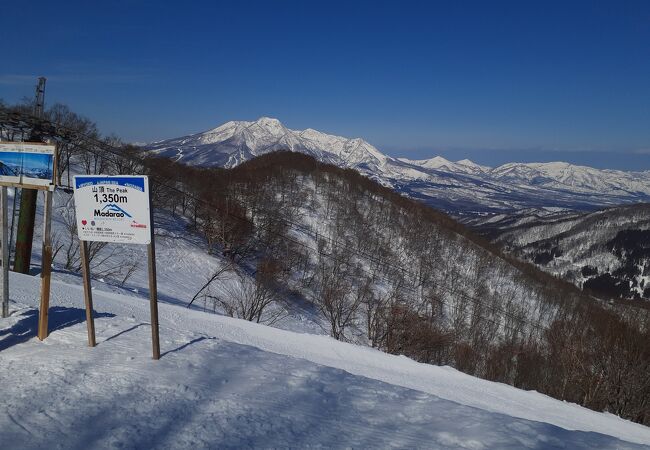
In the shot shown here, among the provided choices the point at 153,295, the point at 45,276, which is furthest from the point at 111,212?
the point at 45,276

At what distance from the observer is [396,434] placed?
4.53 metres

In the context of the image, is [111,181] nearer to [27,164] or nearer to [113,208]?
[113,208]

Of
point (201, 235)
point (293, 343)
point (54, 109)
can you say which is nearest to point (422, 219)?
point (201, 235)

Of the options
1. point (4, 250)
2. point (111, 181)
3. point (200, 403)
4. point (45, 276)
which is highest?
Result: point (111, 181)

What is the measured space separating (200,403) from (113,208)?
273 cm

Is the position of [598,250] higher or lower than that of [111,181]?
lower

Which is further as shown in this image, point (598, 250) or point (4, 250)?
point (598, 250)

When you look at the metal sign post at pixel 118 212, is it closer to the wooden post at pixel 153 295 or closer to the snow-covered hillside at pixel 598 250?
the wooden post at pixel 153 295

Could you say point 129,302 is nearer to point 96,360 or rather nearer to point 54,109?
point 96,360

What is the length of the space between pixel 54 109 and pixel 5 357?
167 feet

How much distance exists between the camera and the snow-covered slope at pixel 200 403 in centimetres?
406

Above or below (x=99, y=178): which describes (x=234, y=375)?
below

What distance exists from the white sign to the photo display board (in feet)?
2.08

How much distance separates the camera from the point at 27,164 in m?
6.05
